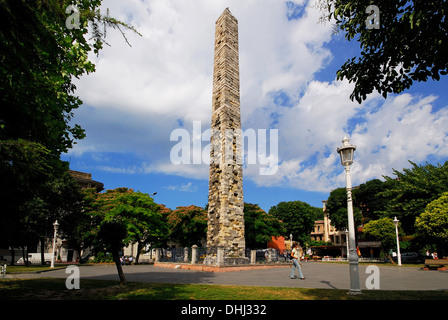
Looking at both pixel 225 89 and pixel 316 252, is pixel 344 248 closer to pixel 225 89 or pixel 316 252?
pixel 316 252

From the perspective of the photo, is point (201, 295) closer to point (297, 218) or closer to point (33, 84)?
point (33, 84)

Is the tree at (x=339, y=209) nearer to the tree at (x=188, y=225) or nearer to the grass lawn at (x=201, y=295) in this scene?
the tree at (x=188, y=225)

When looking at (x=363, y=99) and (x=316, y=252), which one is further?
(x=316, y=252)

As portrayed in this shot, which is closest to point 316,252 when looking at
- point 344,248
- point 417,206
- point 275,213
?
point 344,248

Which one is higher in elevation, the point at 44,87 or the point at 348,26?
the point at 348,26

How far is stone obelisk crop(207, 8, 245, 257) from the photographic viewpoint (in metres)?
18.3

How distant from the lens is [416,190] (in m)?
32.3

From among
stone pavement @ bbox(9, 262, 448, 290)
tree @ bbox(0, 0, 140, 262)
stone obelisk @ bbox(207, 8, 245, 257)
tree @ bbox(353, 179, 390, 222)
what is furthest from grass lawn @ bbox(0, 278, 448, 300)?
tree @ bbox(353, 179, 390, 222)

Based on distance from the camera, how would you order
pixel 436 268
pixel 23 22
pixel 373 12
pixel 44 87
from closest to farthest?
pixel 23 22
pixel 373 12
pixel 44 87
pixel 436 268

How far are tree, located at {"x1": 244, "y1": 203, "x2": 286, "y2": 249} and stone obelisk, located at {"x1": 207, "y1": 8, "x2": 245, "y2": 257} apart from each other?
600 inches

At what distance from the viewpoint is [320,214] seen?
7381cm

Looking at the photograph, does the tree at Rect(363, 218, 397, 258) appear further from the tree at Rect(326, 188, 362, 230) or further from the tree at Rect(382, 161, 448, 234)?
the tree at Rect(326, 188, 362, 230)

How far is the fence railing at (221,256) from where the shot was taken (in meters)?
17.1
